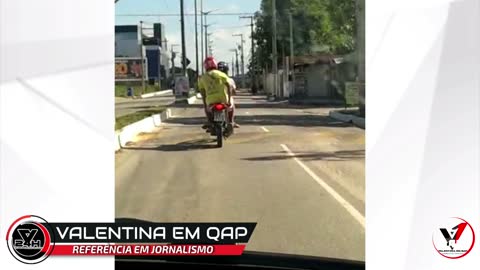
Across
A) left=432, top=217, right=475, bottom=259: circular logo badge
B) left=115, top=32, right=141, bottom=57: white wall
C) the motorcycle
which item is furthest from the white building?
left=432, top=217, right=475, bottom=259: circular logo badge

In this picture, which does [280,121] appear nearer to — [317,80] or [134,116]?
[317,80]

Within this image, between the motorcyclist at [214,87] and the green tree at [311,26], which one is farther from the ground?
the green tree at [311,26]

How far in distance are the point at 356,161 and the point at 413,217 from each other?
0.22 meters

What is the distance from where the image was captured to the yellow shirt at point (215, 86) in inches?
82.4

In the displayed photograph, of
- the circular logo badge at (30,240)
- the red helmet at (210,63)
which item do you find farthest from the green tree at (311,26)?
the circular logo badge at (30,240)

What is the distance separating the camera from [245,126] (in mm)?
2135

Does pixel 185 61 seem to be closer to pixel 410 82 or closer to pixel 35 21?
pixel 35 21

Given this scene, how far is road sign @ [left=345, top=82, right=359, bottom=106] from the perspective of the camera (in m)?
1.93

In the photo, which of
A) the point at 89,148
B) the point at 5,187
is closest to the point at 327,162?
the point at 89,148

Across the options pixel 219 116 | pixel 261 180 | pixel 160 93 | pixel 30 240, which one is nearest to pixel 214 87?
pixel 219 116

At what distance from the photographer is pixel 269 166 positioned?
204 centimetres

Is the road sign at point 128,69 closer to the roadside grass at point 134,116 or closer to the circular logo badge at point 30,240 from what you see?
the roadside grass at point 134,116

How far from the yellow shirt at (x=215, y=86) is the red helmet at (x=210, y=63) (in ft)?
0.04

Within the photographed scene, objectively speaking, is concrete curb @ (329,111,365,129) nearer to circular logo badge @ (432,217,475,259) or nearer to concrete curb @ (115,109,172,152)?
circular logo badge @ (432,217,475,259)
